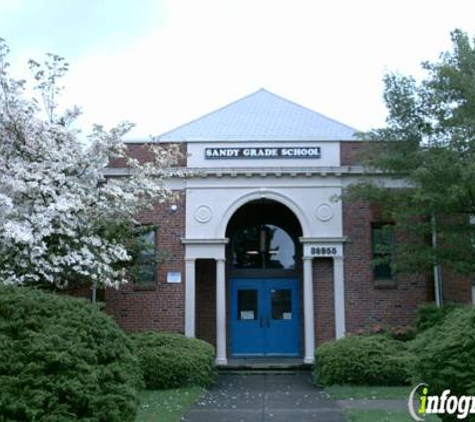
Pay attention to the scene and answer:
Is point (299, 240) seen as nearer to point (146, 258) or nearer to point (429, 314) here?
point (429, 314)

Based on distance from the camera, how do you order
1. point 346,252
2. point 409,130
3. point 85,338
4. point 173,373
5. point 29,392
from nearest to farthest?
point 29,392, point 85,338, point 173,373, point 409,130, point 346,252

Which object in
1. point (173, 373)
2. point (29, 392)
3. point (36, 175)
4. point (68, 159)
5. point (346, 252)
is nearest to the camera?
point (29, 392)

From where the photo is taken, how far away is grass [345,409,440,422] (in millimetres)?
9870

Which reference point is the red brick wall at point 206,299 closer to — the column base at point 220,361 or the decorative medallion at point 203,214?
the column base at point 220,361

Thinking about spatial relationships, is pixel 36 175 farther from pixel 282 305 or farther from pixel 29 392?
pixel 282 305

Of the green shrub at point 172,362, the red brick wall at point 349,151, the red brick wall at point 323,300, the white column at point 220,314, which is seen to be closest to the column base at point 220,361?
the white column at point 220,314

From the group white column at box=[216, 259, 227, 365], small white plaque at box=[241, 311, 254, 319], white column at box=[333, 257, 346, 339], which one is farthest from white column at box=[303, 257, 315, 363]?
white column at box=[216, 259, 227, 365]

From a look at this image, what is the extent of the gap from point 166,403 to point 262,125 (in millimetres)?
11139

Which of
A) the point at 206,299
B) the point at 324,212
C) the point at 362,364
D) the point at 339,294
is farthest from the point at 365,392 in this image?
the point at 206,299

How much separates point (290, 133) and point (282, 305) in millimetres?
5350

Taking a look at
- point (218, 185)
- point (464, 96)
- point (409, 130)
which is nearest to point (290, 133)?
point (218, 185)

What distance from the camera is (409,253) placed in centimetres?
1642

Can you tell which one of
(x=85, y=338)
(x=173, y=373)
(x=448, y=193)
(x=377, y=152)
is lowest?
(x=173, y=373)

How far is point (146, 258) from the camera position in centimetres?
1755
